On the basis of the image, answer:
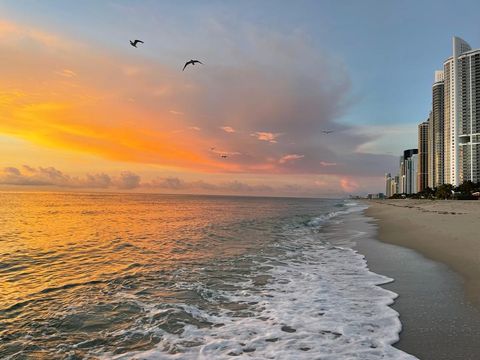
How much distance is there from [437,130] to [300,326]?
198377 millimetres

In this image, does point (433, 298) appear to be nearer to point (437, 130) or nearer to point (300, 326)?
point (300, 326)

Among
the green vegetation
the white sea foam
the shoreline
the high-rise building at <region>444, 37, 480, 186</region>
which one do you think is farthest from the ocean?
the high-rise building at <region>444, 37, 480, 186</region>

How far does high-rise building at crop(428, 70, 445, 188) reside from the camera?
167 m

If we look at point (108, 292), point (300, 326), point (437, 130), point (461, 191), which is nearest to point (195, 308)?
point (300, 326)

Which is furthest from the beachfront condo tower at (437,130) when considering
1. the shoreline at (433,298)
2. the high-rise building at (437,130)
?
the shoreline at (433,298)

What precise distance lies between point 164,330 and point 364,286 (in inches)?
233

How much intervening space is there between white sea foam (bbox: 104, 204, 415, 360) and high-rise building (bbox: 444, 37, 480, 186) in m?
161

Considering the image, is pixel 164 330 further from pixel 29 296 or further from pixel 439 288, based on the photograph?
pixel 439 288

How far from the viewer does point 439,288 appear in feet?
28.4

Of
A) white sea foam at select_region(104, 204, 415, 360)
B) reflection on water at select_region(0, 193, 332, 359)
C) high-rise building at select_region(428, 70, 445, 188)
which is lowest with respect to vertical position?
reflection on water at select_region(0, 193, 332, 359)

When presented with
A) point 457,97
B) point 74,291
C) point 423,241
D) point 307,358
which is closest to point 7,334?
point 74,291

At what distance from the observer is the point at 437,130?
173 meters

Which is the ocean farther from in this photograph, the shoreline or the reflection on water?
the shoreline

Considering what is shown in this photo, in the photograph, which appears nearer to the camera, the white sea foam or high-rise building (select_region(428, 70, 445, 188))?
the white sea foam
